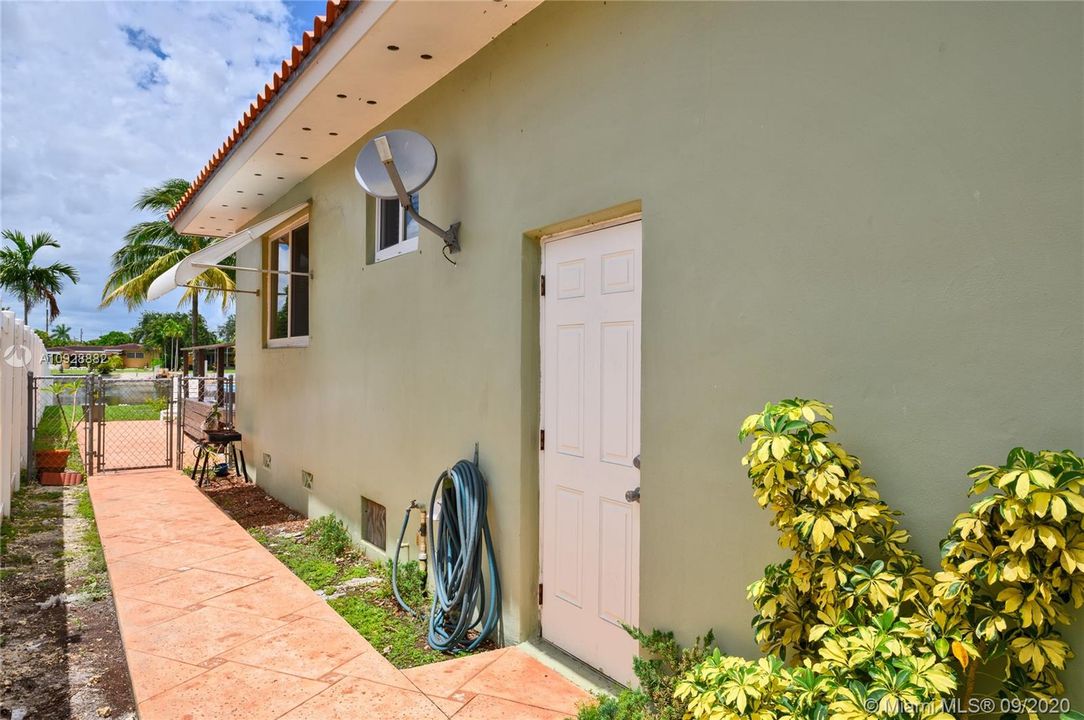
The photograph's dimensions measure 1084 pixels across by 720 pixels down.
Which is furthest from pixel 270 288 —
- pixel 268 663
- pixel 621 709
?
pixel 621 709

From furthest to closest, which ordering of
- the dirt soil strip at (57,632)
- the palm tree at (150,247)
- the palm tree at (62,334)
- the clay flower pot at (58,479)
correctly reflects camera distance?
the palm tree at (62,334) < the palm tree at (150,247) < the clay flower pot at (58,479) < the dirt soil strip at (57,632)

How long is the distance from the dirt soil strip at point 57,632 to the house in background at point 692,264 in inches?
99.4

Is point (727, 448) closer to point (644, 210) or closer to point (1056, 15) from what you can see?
point (644, 210)

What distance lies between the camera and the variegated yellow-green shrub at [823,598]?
1.87 m

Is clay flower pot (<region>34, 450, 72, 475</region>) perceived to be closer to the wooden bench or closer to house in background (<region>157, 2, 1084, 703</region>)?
the wooden bench

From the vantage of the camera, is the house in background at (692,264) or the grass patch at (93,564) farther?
the grass patch at (93,564)

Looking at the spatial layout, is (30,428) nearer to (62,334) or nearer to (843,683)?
(843,683)

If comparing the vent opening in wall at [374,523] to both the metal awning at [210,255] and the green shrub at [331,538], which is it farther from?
the metal awning at [210,255]

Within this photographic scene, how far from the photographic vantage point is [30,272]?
3500 cm

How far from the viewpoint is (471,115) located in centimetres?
500

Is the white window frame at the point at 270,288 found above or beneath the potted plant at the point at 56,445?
above

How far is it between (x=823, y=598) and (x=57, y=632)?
6.16 metres

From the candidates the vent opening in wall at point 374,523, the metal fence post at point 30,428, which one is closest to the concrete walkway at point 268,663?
the vent opening in wall at point 374,523

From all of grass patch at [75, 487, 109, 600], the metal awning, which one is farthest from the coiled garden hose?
the metal awning
